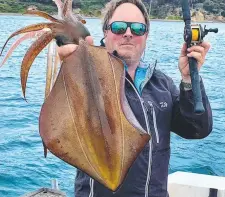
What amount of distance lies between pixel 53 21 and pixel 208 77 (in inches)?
1282

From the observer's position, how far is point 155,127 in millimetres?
3646

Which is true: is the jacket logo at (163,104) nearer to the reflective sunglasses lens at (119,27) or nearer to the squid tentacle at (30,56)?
the reflective sunglasses lens at (119,27)

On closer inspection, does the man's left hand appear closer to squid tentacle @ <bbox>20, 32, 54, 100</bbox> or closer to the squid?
the squid

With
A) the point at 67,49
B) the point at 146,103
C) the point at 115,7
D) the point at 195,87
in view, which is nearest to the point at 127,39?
the point at 115,7

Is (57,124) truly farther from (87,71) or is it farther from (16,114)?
(16,114)

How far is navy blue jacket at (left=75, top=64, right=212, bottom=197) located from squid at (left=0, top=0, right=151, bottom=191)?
688mm

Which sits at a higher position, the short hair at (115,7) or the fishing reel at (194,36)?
the short hair at (115,7)

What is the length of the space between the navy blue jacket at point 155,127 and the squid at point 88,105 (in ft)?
2.26

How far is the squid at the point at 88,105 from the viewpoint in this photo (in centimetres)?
275

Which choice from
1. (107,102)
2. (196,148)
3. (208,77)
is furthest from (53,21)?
(208,77)

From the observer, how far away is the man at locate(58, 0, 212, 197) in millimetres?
3496

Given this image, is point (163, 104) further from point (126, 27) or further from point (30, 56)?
point (30, 56)

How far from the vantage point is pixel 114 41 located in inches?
143

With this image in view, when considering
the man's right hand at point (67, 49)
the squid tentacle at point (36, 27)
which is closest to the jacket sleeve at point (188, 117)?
the man's right hand at point (67, 49)
